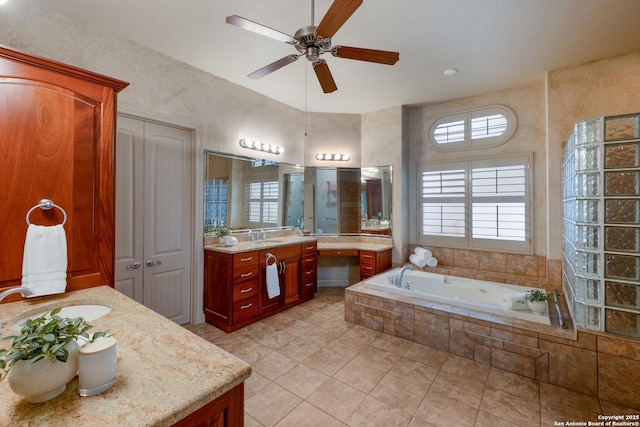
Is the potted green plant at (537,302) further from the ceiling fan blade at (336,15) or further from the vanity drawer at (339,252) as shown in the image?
the ceiling fan blade at (336,15)

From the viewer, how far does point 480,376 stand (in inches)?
88.8

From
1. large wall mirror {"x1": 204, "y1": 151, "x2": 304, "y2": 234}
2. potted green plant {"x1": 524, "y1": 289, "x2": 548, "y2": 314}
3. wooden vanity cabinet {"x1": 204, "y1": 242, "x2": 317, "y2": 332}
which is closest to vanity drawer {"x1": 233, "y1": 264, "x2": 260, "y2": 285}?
wooden vanity cabinet {"x1": 204, "y1": 242, "x2": 317, "y2": 332}

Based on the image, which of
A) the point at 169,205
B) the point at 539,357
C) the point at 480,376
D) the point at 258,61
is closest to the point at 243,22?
the point at 258,61

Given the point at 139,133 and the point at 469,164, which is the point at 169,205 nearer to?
the point at 139,133

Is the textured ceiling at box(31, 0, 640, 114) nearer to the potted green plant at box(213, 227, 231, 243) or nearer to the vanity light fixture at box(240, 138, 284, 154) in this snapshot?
the vanity light fixture at box(240, 138, 284, 154)

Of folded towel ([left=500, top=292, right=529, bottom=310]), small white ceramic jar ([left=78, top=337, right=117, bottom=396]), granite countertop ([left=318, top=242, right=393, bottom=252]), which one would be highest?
small white ceramic jar ([left=78, top=337, right=117, bottom=396])

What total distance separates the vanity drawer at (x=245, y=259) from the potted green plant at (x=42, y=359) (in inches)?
87.2

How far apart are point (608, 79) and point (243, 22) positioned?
12.2 feet

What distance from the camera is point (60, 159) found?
4.88ft

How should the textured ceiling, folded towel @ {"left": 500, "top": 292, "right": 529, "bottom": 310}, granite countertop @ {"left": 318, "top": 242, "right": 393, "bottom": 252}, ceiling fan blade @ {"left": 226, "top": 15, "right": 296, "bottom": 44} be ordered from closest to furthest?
1. ceiling fan blade @ {"left": 226, "top": 15, "right": 296, "bottom": 44}
2. the textured ceiling
3. folded towel @ {"left": 500, "top": 292, "right": 529, "bottom": 310}
4. granite countertop @ {"left": 318, "top": 242, "right": 393, "bottom": 252}

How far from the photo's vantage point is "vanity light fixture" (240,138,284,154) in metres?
3.69

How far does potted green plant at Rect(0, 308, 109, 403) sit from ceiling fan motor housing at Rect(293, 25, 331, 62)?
1879 mm

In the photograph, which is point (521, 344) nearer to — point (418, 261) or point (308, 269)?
point (418, 261)

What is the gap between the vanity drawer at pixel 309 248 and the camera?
3.88m
